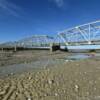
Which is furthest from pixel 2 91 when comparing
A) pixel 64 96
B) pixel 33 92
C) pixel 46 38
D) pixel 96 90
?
pixel 46 38

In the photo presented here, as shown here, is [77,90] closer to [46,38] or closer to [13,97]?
[13,97]

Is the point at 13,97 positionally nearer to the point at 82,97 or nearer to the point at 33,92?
the point at 33,92

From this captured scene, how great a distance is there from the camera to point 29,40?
578ft

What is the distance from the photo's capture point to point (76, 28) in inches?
3971

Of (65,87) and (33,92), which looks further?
(65,87)

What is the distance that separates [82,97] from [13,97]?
311cm

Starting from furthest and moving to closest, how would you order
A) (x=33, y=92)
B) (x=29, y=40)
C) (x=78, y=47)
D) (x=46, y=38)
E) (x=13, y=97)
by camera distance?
(x=29, y=40) → (x=46, y=38) → (x=78, y=47) → (x=33, y=92) → (x=13, y=97)

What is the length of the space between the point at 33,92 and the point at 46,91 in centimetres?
66

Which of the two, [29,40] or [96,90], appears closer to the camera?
[96,90]

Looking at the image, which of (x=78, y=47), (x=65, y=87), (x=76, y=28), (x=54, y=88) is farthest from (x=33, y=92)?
(x=76, y=28)

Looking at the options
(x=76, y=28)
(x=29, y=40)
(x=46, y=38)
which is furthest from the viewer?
(x=29, y=40)

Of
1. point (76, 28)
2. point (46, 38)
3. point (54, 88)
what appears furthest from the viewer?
point (46, 38)

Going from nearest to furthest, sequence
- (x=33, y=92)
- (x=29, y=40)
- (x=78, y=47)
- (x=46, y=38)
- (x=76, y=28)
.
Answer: (x=33, y=92) → (x=78, y=47) → (x=76, y=28) → (x=46, y=38) → (x=29, y=40)

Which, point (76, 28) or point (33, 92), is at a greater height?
point (76, 28)
